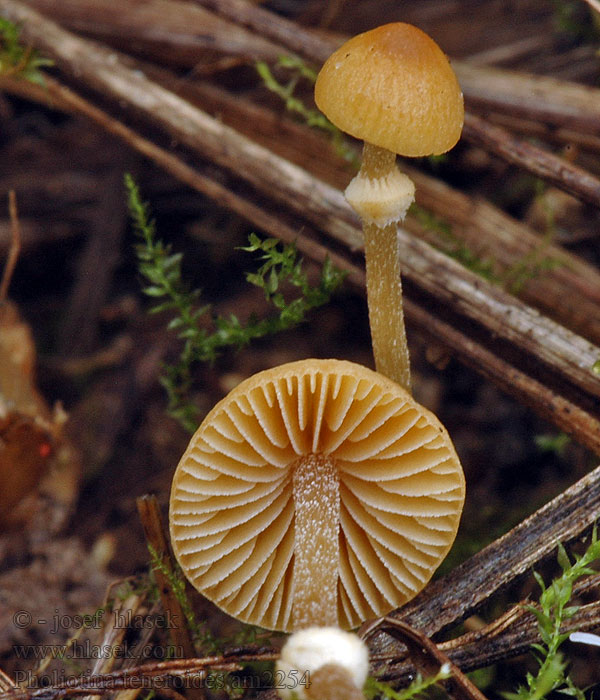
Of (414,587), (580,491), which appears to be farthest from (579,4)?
(414,587)

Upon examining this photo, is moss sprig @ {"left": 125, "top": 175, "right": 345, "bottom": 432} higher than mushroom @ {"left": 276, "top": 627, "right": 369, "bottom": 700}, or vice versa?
moss sprig @ {"left": 125, "top": 175, "right": 345, "bottom": 432}

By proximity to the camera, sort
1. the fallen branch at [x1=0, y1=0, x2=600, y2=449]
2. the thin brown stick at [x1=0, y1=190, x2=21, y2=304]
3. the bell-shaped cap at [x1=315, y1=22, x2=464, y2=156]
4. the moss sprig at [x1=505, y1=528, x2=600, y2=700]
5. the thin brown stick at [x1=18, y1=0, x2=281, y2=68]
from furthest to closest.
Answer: the thin brown stick at [x1=18, y1=0, x2=281, y2=68], the thin brown stick at [x1=0, y1=190, x2=21, y2=304], the fallen branch at [x1=0, y1=0, x2=600, y2=449], the moss sprig at [x1=505, y1=528, x2=600, y2=700], the bell-shaped cap at [x1=315, y1=22, x2=464, y2=156]

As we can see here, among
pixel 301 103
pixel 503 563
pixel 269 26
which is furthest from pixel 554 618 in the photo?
pixel 269 26

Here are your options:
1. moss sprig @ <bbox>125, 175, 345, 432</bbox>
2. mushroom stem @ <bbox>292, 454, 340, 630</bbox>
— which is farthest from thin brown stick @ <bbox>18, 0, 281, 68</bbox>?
mushroom stem @ <bbox>292, 454, 340, 630</bbox>

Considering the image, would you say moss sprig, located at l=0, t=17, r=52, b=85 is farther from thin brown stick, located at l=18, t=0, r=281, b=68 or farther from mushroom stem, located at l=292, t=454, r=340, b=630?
mushroom stem, located at l=292, t=454, r=340, b=630

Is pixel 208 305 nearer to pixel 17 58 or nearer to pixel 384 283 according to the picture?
pixel 384 283

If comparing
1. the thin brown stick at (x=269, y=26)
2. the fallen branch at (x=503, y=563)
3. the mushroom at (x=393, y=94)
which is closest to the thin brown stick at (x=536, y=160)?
the thin brown stick at (x=269, y=26)
